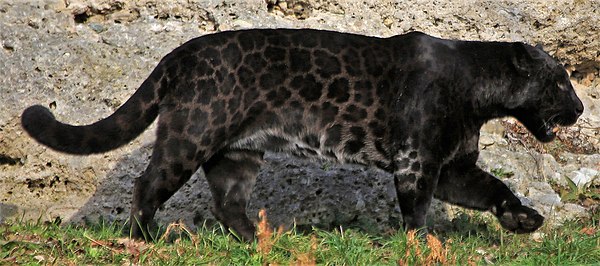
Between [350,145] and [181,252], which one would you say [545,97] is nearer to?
[350,145]

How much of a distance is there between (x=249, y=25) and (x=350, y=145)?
2088mm

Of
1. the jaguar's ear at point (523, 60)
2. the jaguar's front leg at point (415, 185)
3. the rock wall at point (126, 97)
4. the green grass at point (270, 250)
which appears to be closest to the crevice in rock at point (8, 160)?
the rock wall at point (126, 97)

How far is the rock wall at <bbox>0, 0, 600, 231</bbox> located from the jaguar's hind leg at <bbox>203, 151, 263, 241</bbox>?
67 cm

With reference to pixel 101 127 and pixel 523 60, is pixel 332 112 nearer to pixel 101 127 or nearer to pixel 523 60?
pixel 523 60

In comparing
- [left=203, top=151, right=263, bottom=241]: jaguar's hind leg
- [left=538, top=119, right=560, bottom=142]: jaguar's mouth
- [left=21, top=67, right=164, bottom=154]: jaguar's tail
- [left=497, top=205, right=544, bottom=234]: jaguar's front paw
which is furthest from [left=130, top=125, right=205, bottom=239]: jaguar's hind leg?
[left=538, top=119, right=560, bottom=142]: jaguar's mouth

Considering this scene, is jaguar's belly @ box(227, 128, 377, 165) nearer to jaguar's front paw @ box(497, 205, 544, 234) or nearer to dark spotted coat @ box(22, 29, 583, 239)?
dark spotted coat @ box(22, 29, 583, 239)

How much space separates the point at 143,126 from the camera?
676 centimetres

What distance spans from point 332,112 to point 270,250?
4.82ft

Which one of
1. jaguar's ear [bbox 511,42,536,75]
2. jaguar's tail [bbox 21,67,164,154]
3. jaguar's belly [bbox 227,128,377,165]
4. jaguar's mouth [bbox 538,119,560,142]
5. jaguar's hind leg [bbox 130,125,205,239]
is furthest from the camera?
Answer: jaguar's mouth [bbox 538,119,560,142]

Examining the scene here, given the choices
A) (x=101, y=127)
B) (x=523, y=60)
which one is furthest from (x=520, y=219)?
(x=101, y=127)

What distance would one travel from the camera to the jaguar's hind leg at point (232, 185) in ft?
24.2

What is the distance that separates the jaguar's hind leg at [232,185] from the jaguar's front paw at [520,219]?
1836mm

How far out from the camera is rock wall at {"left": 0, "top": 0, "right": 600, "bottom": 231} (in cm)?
816

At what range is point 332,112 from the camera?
7215mm
